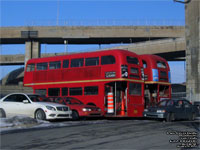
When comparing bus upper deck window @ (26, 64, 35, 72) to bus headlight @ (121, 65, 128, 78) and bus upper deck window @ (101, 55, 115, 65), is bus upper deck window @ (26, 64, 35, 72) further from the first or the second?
bus headlight @ (121, 65, 128, 78)

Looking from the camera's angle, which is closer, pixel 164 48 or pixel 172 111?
pixel 172 111

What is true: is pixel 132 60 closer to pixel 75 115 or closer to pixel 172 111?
pixel 172 111

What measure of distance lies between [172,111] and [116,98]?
3950 millimetres

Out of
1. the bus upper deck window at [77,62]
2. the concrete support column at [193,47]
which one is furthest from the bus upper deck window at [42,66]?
the concrete support column at [193,47]

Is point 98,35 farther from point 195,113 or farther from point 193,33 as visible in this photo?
point 195,113

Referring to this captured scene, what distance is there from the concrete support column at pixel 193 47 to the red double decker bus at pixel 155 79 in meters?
15.0

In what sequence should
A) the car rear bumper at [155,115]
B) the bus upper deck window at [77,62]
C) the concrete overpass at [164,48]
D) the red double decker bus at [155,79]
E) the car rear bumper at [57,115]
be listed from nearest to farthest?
the car rear bumper at [57,115] < the car rear bumper at [155,115] < the bus upper deck window at [77,62] < the red double decker bus at [155,79] < the concrete overpass at [164,48]

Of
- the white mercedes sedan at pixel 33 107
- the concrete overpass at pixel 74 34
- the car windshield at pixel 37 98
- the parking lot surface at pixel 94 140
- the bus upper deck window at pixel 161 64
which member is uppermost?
the concrete overpass at pixel 74 34

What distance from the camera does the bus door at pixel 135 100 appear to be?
2423 cm

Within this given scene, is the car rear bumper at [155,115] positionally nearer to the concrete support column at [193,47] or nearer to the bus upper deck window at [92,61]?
the bus upper deck window at [92,61]

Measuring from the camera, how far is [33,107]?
19.9 metres

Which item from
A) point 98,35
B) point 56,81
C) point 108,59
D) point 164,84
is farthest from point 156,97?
point 98,35

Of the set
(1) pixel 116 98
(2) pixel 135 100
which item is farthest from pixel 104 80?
(2) pixel 135 100

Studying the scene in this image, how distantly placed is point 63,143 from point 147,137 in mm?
3125
